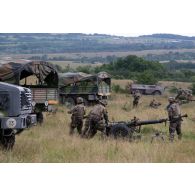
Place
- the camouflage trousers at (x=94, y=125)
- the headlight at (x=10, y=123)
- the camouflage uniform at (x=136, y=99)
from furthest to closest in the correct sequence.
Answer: the camouflage uniform at (x=136, y=99) → the camouflage trousers at (x=94, y=125) → the headlight at (x=10, y=123)

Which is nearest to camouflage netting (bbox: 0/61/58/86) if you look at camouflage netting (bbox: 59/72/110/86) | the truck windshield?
the truck windshield

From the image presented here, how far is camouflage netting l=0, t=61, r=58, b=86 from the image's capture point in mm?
19281

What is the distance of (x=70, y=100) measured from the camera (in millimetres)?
31828

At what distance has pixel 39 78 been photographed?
20703mm

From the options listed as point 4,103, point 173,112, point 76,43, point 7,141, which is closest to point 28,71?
point 173,112

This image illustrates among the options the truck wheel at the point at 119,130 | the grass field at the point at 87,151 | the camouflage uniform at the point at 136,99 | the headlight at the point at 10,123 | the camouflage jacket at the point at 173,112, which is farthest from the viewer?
the camouflage uniform at the point at 136,99

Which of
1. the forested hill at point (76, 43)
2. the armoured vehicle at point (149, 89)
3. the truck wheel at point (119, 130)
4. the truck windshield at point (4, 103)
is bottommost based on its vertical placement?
the forested hill at point (76, 43)

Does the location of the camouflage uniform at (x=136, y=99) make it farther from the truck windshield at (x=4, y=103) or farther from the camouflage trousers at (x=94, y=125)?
the truck windshield at (x=4, y=103)

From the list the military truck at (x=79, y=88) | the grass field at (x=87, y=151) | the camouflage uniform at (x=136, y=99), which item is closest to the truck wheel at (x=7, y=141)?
the grass field at (x=87, y=151)

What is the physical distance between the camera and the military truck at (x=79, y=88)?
31.9 metres

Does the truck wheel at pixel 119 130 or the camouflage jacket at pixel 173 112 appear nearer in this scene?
the truck wheel at pixel 119 130

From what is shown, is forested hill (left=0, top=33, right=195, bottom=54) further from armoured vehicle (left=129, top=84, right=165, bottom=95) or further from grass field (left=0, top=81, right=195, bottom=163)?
grass field (left=0, top=81, right=195, bottom=163)

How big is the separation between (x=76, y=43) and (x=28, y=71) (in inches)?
5661

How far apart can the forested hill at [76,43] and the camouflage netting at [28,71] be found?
9528 centimetres
